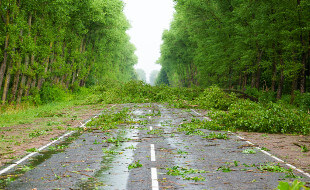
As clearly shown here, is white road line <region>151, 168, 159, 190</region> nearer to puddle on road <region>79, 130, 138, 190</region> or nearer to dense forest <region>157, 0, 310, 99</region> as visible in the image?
puddle on road <region>79, 130, 138, 190</region>

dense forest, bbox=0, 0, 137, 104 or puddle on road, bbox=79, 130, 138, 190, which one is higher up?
dense forest, bbox=0, 0, 137, 104

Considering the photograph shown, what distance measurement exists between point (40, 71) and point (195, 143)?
72.7 ft

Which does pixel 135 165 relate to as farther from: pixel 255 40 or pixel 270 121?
pixel 255 40

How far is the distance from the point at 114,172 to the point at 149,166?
1062mm

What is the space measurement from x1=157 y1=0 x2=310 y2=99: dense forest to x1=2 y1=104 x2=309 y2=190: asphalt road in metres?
16.7

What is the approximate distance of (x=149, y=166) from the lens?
336 inches

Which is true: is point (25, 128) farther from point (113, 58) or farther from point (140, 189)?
point (113, 58)

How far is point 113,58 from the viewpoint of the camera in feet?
237

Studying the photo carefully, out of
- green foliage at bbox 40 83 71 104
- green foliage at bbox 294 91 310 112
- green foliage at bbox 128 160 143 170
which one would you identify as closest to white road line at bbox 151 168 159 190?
green foliage at bbox 128 160 143 170

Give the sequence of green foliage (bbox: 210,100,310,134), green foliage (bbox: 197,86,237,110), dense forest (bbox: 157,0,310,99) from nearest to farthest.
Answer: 1. green foliage (bbox: 210,100,310,134)
2. green foliage (bbox: 197,86,237,110)
3. dense forest (bbox: 157,0,310,99)

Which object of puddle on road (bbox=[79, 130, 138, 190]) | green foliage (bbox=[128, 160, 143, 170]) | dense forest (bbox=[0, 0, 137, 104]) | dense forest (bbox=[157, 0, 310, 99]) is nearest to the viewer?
puddle on road (bbox=[79, 130, 138, 190])

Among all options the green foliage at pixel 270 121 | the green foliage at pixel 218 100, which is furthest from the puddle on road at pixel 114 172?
the green foliage at pixel 218 100

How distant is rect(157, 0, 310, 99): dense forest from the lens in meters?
25.5

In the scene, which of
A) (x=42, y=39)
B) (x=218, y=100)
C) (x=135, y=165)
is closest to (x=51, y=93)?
(x=42, y=39)
